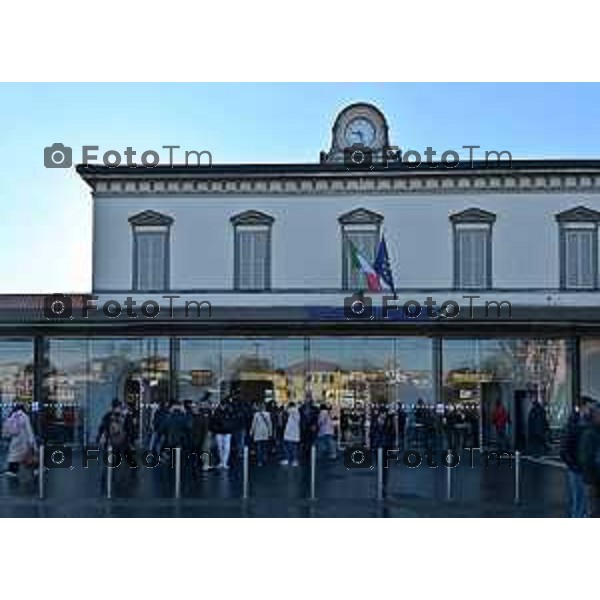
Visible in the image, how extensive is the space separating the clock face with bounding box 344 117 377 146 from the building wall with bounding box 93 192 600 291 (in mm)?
2134

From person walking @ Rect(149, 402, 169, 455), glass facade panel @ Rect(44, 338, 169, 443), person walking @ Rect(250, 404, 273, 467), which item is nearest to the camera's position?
person walking @ Rect(149, 402, 169, 455)

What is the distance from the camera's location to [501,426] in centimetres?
2878

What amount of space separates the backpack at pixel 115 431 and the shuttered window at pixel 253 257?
14.9m

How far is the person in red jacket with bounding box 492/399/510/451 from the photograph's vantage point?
28.8 m

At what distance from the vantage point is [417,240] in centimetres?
3394

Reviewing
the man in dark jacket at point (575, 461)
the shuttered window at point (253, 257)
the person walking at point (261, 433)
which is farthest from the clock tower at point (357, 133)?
the man in dark jacket at point (575, 461)

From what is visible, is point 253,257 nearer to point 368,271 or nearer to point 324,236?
point 324,236

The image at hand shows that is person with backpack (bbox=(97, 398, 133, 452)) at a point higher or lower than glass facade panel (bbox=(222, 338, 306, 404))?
lower

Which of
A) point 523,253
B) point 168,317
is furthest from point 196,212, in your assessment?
point 523,253

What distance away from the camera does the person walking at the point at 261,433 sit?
23.9 m

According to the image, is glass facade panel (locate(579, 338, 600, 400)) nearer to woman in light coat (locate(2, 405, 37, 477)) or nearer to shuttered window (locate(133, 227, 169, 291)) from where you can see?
shuttered window (locate(133, 227, 169, 291))

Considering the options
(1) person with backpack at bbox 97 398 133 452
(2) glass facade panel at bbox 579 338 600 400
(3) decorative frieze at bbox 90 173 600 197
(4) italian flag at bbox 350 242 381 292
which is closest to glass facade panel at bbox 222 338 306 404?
(4) italian flag at bbox 350 242 381 292

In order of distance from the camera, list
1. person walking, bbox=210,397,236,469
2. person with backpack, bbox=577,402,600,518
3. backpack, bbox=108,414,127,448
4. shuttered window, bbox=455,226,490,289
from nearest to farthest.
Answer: person with backpack, bbox=577,402,600,518
backpack, bbox=108,414,127,448
person walking, bbox=210,397,236,469
shuttered window, bbox=455,226,490,289

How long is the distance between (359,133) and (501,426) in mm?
11566
